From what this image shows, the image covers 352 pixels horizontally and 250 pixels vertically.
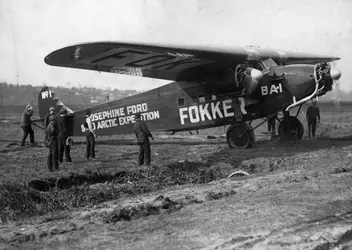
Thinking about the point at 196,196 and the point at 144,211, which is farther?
the point at 196,196

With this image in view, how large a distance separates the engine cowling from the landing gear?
2.29m

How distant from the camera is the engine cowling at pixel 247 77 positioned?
11055 millimetres

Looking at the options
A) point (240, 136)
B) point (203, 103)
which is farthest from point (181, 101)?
point (240, 136)

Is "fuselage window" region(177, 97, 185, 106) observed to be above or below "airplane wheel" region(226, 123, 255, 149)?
above

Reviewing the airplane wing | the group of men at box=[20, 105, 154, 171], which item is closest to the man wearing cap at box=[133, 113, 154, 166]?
the group of men at box=[20, 105, 154, 171]

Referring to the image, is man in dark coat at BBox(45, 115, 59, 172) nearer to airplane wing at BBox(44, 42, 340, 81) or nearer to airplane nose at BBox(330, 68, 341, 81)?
airplane wing at BBox(44, 42, 340, 81)

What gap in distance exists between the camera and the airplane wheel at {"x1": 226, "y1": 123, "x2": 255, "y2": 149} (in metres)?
12.1

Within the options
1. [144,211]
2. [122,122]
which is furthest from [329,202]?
[122,122]

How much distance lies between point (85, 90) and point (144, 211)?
2265 inches

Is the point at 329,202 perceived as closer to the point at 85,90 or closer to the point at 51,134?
Answer: the point at 51,134

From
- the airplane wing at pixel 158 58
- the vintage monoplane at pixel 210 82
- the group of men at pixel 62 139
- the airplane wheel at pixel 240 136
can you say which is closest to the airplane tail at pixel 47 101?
the vintage monoplane at pixel 210 82

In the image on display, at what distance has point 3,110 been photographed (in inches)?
1821

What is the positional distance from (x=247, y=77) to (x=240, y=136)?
1.84 m

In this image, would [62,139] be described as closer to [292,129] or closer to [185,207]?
[185,207]
